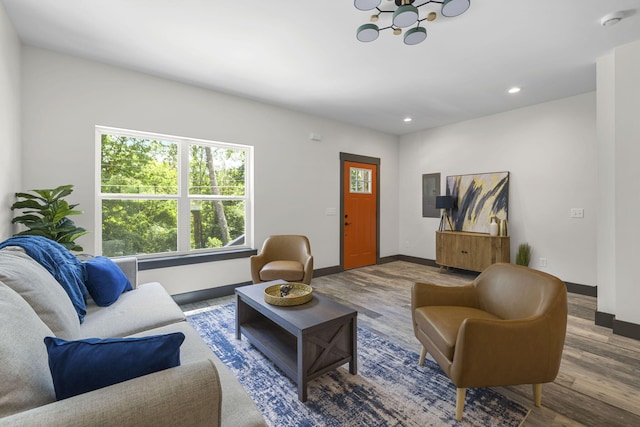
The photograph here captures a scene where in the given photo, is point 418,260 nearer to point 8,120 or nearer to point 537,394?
point 537,394

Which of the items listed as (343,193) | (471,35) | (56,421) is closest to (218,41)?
(471,35)

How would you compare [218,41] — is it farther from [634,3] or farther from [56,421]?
[634,3]

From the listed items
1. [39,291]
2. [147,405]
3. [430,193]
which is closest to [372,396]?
[147,405]

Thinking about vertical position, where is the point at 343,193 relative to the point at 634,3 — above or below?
below

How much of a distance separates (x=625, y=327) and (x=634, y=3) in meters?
2.73

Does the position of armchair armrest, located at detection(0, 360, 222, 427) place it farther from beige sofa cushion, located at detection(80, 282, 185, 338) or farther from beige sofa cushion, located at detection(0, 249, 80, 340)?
beige sofa cushion, located at detection(80, 282, 185, 338)

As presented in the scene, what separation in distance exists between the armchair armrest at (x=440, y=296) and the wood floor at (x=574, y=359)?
564mm

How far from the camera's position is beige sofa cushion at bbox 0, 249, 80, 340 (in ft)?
3.97

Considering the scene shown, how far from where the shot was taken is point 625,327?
2654mm

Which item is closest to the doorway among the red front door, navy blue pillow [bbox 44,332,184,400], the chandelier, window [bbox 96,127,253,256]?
the red front door

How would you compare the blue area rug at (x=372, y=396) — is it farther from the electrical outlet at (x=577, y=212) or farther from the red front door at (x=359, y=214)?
the electrical outlet at (x=577, y=212)

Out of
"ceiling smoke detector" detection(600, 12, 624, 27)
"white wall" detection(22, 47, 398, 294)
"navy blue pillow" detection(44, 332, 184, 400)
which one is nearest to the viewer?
"navy blue pillow" detection(44, 332, 184, 400)

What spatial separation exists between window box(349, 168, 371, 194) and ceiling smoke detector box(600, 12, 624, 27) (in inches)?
140

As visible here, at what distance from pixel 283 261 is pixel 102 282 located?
1.99m
